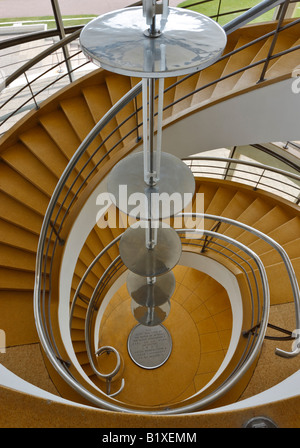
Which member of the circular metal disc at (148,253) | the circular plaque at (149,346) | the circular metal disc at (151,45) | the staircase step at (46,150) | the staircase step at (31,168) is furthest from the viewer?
the circular plaque at (149,346)

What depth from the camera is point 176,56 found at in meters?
0.99

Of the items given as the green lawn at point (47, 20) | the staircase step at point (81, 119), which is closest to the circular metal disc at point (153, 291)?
the staircase step at point (81, 119)

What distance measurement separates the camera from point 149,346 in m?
5.46

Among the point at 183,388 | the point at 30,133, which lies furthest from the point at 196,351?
the point at 30,133

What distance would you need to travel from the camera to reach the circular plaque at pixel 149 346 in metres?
5.21

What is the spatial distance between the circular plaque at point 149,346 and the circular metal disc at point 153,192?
426cm

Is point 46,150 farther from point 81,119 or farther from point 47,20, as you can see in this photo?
point 47,20

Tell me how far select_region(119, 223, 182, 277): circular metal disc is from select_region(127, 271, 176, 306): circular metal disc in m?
0.76

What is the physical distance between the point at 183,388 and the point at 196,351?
2.08ft

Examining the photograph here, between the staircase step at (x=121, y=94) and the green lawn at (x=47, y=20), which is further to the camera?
the green lawn at (x=47, y=20)

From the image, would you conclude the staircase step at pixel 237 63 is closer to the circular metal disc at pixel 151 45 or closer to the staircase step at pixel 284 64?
the staircase step at pixel 284 64
